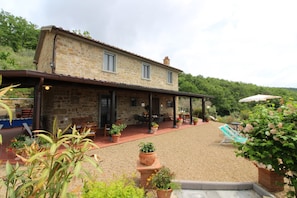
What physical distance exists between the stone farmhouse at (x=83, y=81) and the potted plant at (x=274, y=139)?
5.73 metres

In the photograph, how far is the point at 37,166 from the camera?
1909 millimetres

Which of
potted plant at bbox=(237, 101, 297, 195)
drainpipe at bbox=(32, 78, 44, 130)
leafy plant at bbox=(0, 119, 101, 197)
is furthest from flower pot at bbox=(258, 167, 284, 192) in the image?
drainpipe at bbox=(32, 78, 44, 130)

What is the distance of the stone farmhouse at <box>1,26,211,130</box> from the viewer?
5887 millimetres

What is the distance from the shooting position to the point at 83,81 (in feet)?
20.0

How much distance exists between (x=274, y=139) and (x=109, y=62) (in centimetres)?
967

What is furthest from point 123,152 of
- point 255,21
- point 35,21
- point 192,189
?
point 35,21

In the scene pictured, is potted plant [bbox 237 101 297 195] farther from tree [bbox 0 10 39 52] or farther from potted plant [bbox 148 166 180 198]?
tree [bbox 0 10 39 52]

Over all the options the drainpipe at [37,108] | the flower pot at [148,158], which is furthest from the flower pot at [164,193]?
the drainpipe at [37,108]

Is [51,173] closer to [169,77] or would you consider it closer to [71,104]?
[71,104]

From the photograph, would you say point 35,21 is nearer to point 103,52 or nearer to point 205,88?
point 103,52

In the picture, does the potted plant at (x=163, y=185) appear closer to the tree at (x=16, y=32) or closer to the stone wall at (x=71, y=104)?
the stone wall at (x=71, y=104)

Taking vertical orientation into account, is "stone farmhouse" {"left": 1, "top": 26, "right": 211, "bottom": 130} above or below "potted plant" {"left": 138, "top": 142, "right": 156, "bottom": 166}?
above

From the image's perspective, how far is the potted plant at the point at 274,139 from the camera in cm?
244

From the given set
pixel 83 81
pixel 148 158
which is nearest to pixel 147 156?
pixel 148 158
